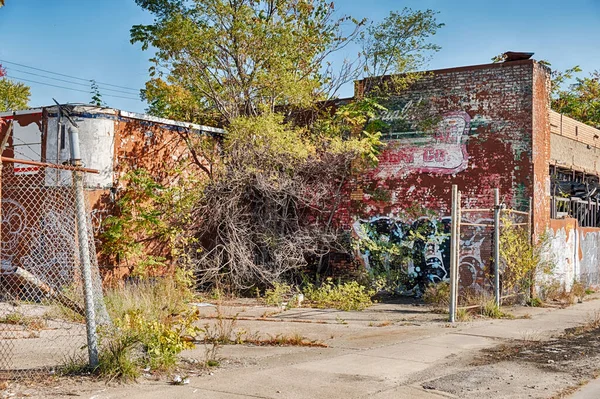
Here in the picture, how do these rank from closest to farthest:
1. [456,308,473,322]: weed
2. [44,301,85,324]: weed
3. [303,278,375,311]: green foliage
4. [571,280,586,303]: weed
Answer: [44,301,85,324]: weed, [456,308,473,322]: weed, [303,278,375,311]: green foliage, [571,280,586,303]: weed

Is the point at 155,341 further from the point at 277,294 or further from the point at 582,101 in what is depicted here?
the point at 582,101

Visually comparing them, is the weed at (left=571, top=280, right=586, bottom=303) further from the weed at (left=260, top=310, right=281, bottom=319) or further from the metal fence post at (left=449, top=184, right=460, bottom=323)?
the weed at (left=260, top=310, right=281, bottom=319)

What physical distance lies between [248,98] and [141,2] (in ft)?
12.5

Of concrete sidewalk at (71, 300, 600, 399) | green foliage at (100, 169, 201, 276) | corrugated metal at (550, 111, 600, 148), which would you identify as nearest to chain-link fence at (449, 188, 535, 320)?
concrete sidewalk at (71, 300, 600, 399)

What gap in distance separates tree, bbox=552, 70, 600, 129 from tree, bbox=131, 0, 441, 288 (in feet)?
39.9

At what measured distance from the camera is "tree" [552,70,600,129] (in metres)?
26.8

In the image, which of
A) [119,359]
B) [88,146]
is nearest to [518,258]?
[88,146]

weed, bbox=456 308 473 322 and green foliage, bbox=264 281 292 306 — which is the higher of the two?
green foliage, bbox=264 281 292 306

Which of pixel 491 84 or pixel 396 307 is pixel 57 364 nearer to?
pixel 396 307

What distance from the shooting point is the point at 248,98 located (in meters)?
18.0

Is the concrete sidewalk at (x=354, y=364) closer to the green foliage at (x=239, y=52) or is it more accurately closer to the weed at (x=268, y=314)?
the weed at (x=268, y=314)

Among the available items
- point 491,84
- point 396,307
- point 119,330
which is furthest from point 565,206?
point 119,330

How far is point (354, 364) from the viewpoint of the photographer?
861 centimetres

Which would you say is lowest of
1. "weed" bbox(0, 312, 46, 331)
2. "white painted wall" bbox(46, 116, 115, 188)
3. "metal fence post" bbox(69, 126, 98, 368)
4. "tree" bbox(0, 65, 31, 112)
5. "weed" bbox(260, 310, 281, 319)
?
"weed" bbox(260, 310, 281, 319)
